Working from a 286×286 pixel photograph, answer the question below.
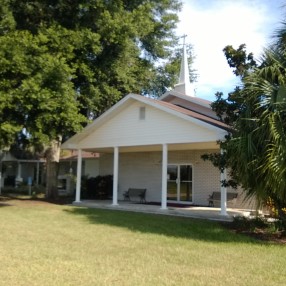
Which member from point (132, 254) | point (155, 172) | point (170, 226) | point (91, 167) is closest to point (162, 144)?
point (170, 226)

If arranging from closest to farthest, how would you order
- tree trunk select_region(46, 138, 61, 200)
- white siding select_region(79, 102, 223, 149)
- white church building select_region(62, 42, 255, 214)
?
white siding select_region(79, 102, 223, 149) < white church building select_region(62, 42, 255, 214) < tree trunk select_region(46, 138, 61, 200)

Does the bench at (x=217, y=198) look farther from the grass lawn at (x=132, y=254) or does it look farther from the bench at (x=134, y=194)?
the grass lawn at (x=132, y=254)

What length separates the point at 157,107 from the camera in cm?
1820

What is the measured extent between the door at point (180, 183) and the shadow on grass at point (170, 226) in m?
6.38

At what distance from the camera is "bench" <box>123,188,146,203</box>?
2370cm

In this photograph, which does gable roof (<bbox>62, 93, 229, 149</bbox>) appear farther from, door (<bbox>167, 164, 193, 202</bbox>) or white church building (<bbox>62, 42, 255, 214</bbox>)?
door (<bbox>167, 164, 193, 202</bbox>)

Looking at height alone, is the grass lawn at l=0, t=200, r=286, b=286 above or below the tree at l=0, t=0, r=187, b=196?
below

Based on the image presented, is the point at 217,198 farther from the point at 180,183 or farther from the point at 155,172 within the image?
the point at 155,172

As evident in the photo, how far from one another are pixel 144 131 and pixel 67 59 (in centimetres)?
480

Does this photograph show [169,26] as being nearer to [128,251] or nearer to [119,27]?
[119,27]

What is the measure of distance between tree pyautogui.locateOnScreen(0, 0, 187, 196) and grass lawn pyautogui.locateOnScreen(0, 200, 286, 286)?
5371mm

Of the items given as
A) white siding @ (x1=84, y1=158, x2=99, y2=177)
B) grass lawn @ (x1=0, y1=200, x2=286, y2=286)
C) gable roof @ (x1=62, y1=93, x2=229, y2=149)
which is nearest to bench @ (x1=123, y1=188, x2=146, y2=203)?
gable roof @ (x1=62, y1=93, x2=229, y2=149)

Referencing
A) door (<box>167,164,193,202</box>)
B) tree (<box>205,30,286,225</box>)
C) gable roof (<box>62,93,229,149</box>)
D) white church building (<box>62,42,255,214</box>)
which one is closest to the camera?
tree (<box>205,30,286,225</box>)

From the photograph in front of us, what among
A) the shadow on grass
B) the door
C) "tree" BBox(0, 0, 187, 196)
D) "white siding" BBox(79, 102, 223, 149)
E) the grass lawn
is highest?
"tree" BBox(0, 0, 187, 196)
